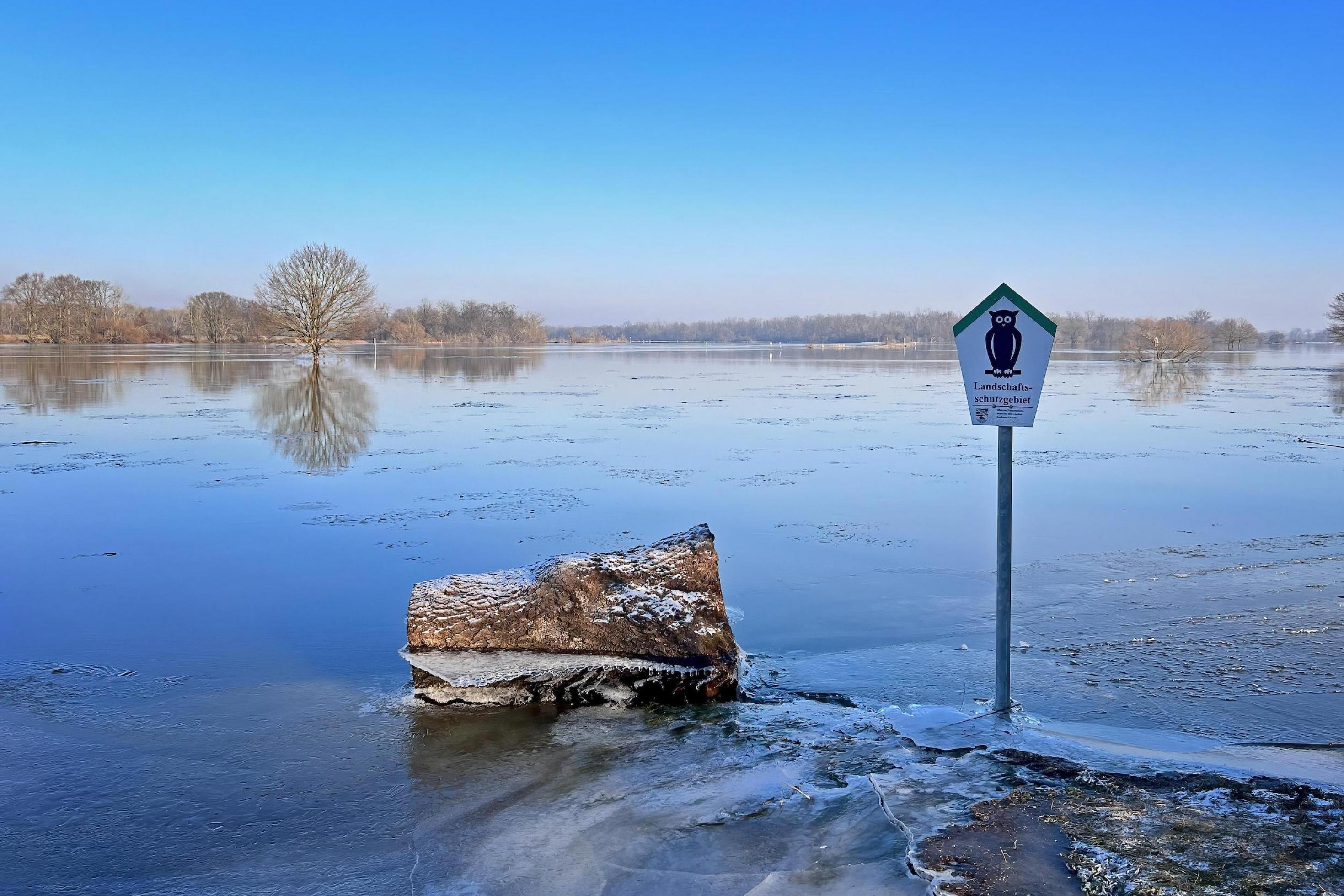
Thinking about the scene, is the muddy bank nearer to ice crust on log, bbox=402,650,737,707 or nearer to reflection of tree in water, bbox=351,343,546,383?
ice crust on log, bbox=402,650,737,707

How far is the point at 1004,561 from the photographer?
452 centimetres

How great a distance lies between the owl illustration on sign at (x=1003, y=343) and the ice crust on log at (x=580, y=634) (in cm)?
206

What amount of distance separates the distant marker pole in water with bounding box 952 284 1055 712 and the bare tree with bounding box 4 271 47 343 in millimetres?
109134

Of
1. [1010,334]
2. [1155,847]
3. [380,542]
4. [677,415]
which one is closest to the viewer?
[1155,847]

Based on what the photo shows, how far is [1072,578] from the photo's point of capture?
7406mm

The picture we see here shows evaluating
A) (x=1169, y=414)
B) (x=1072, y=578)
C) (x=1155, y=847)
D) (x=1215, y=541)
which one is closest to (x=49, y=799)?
(x=1155, y=847)

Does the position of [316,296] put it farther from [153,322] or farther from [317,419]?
[153,322]

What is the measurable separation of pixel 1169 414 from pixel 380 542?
2051 centimetres

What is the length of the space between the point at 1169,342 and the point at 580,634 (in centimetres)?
5991

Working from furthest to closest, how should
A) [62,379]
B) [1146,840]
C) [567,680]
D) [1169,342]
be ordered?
[1169,342]
[62,379]
[567,680]
[1146,840]

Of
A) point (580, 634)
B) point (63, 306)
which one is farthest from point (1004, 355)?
point (63, 306)

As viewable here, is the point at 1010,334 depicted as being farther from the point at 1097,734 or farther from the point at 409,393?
the point at 409,393

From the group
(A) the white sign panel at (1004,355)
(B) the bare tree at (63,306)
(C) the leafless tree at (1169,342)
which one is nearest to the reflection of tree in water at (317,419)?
(A) the white sign panel at (1004,355)

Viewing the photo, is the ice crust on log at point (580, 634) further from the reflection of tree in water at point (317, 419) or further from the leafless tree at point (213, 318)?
the leafless tree at point (213, 318)
